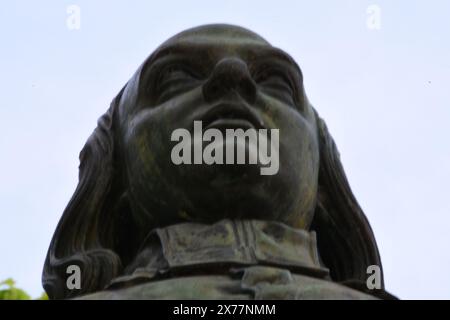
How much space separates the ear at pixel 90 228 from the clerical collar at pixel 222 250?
21 cm

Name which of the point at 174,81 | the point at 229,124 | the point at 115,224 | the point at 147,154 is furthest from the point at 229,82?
the point at 115,224

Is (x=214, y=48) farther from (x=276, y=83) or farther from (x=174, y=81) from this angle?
(x=276, y=83)

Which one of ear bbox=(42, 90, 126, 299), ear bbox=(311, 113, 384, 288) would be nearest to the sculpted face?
ear bbox=(42, 90, 126, 299)

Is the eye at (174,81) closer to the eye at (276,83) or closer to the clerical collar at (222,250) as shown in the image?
the eye at (276,83)

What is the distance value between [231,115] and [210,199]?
1.75 ft

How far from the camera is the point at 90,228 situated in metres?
10.3

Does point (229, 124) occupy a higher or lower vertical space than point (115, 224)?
higher

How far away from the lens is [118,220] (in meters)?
10.5

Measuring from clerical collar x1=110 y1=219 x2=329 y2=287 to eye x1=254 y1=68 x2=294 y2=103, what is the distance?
0.99 m

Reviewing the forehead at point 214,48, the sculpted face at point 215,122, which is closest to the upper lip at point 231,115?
the sculpted face at point 215,122

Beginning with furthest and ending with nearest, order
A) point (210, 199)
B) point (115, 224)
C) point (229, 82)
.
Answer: point (115, 224) < point (229, 82) < point (210, 199)

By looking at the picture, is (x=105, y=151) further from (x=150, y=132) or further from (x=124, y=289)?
(x=124, y=289)
